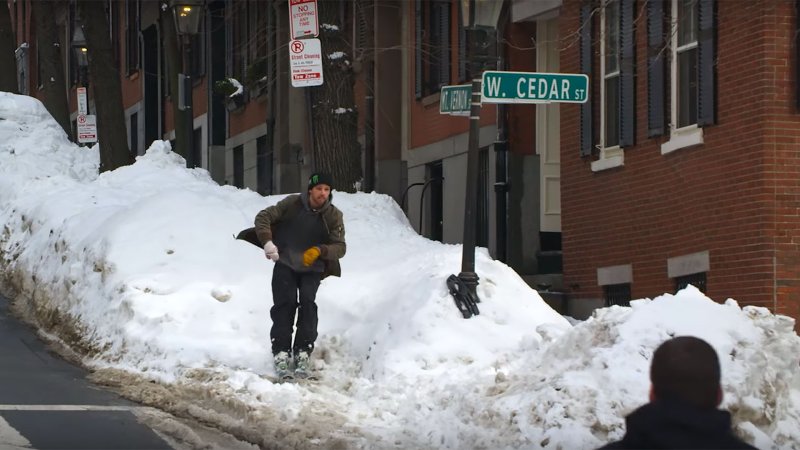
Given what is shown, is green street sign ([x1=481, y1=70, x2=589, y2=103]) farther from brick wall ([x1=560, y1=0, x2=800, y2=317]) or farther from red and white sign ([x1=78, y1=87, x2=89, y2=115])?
red and white sign ([x1=78, y1=87, x2=89, y2=115])

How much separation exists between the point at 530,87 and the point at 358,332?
2653 mm

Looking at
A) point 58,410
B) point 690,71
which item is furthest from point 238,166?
point 58,410

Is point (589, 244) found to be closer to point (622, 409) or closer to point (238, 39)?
point (622, 409)

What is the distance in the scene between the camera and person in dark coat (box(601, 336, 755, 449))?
4953 mm

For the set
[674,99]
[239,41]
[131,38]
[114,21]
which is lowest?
[674,99]

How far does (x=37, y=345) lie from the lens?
51.6ft

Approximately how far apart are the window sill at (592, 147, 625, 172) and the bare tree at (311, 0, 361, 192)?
2.96 meters

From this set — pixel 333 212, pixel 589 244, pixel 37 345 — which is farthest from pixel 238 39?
pixel 333 212

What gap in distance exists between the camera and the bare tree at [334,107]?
19.3 metres

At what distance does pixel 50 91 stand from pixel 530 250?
16377 millimetres

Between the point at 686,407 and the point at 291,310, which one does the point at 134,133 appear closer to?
the point at 291,310

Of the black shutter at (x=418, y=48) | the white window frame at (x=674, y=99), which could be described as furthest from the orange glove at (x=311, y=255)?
the black shutter at (x=418, y=48)

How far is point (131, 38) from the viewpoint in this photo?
4556cm

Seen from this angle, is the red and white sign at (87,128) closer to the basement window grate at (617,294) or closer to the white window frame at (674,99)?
the basement window grate at (617,294)
